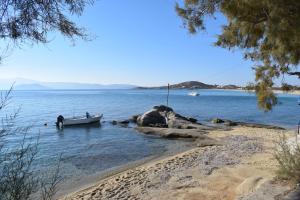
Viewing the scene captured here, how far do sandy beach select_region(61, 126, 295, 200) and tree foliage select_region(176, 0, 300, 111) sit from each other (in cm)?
296

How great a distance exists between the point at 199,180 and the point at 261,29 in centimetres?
639

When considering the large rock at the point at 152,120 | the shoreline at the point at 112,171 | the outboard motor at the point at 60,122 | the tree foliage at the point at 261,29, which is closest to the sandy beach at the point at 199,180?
the shoreline at the point at 112,171

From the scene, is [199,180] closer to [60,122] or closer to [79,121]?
[60,122]

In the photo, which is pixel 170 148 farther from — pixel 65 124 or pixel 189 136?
pixel 65 124

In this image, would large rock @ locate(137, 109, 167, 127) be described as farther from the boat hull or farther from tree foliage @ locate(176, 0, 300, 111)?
tree foliage @ locate(176, 0, 300, 111)

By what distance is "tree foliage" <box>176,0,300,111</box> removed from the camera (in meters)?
7.84

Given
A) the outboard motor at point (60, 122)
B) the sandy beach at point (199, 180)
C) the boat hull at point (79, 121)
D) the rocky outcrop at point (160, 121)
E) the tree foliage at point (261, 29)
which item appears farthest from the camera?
the boat hull at point (79, 121)

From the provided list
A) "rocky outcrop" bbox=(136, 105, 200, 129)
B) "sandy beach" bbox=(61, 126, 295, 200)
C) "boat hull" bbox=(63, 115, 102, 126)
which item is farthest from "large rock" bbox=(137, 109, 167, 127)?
"sandy beach" bbox=(61, 126, 295, 200)

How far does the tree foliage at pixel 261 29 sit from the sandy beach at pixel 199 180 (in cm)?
296

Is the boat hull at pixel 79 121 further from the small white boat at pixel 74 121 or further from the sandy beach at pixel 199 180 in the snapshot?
Result: the sandy beach at pixel 199 180

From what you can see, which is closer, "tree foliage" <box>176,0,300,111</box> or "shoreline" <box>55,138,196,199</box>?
"tree foliage" <box>176,0,300,111</box>

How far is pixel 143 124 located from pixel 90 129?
18.0 feet

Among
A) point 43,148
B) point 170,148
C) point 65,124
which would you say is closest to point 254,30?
point 170,148

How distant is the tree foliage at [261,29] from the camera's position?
7.84 m
